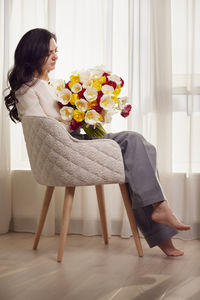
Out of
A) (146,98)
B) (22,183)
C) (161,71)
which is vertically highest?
(161,71)

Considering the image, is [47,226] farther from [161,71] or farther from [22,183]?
[161,71]

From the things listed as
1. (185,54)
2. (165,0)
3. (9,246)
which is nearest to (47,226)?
(9,246)

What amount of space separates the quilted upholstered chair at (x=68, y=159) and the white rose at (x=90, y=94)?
0.68 feet

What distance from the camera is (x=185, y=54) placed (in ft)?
8.73

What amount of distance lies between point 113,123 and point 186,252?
0.96 m

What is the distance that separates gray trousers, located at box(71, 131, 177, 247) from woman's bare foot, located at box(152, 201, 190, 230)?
4 centimetres

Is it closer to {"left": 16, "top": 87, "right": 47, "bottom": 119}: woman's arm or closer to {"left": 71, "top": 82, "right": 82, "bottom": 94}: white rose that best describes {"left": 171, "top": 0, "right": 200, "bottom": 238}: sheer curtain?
{"left": 71, "top": 82, "right": 82, "bottom": 94}: white rose

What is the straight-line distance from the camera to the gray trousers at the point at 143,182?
6.73 feet

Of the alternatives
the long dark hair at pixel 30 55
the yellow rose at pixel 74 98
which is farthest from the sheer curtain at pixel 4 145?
the yellow rose at pixel 74 98

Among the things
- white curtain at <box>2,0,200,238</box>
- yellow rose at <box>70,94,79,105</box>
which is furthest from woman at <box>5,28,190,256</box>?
white curtain at <box>2,0,200,238</box>

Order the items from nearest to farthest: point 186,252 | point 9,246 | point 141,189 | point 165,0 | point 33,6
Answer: point 141,189
point 186,252
point 9,246
point 165,0
point 33,6

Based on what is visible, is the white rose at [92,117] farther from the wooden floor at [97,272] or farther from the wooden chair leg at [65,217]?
the wooden floor at [97,272]

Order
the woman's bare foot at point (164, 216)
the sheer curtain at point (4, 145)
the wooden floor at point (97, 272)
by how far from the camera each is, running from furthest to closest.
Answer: the sheer curtain at point (4, 145)
the woman's bare foot at point (164, 216)
the wooden floor at point (97, 272)

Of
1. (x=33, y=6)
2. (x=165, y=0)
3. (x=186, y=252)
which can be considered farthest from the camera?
(x=33, y=6)
